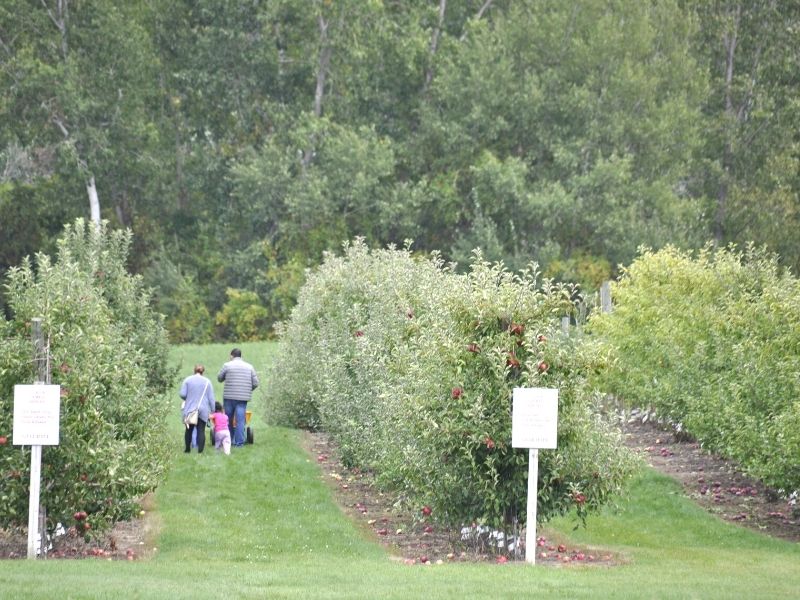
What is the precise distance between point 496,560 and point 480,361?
229cm

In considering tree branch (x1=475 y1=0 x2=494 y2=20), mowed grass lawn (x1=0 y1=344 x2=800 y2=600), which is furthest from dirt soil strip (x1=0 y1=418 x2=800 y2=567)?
tree branch (x1=475 y1=0 x2=494 y2=20)

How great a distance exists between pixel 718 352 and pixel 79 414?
11.9 m

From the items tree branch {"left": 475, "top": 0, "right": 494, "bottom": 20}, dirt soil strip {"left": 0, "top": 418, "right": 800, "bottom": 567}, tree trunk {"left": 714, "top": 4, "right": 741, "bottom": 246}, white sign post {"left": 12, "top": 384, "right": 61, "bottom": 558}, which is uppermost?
tree branch {"left": 475, "top": 0, "right": 494, "bottom": 20}

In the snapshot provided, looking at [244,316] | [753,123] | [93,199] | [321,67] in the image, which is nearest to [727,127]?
[753,123]

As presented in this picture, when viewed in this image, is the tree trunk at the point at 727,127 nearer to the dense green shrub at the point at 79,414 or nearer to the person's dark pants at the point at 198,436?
the person's dark pants at the point at 198,436

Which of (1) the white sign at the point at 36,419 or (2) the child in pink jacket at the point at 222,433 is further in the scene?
(2) the child in pink jacket at the point at 222,433

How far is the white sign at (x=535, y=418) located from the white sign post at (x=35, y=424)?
5001 millimetres

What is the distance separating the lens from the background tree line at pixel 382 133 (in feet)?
182

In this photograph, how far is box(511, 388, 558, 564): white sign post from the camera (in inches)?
683

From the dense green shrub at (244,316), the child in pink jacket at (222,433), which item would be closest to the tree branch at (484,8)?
the dense green shrub at (244,316)

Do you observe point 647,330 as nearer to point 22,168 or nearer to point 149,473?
point 149,473

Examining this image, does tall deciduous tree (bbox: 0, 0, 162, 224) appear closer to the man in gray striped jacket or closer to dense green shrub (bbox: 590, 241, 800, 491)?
dense green shrub (bbox: 590, 241, 800, 491)

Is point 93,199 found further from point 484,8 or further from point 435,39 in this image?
point 484,8

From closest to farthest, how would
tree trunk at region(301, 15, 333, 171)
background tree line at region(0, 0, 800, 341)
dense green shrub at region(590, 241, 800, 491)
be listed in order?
dense green shrub at region(590, 241, 800, 491)
background tree line at region(0, 0, 800, 341)
tree trunk at region(301, 15, 333, 171)
